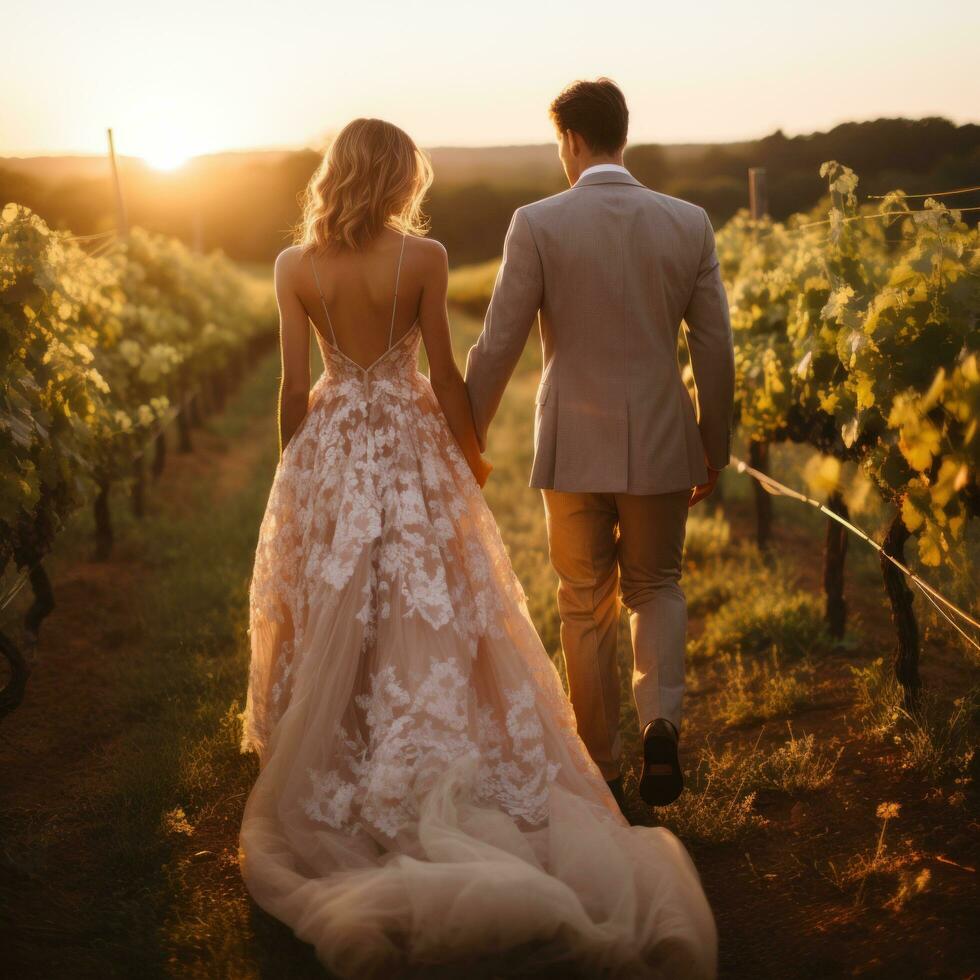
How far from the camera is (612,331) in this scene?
332 cm

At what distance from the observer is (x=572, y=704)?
359 centimetres

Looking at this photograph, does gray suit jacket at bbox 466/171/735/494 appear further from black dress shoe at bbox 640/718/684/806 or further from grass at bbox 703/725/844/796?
grass at bbox 703/725/844/796

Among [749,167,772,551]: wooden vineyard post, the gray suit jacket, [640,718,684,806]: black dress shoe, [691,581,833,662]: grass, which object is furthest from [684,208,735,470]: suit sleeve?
[749,167,772,551]: wooden vineyard post

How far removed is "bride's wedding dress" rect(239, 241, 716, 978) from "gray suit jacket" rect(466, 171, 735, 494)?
1.17 feet

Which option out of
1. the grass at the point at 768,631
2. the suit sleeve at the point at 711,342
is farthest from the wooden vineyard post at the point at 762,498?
A: the suit sleeve at the point at 711,342

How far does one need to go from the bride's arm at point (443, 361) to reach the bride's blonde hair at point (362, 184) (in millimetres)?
192

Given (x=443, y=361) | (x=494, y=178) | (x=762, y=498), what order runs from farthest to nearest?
(x=494, y=178)
(x=762, y=498)
(x=443, y=361)

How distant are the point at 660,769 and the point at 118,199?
7.93m

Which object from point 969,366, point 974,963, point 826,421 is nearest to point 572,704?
point 974,963

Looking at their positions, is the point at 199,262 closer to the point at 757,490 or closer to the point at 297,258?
the point at 757,490

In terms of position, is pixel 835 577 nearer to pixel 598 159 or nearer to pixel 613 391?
pixel 613 391

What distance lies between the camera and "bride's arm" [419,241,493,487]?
3289 millimetres

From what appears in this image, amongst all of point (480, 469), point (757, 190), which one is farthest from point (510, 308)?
point (757, 190)

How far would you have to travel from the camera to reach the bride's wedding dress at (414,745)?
248 cm
